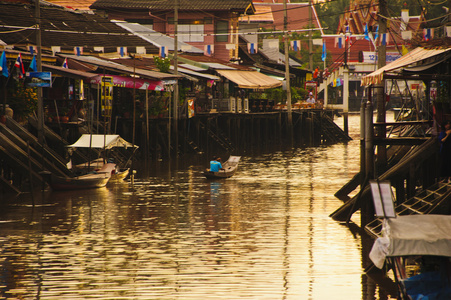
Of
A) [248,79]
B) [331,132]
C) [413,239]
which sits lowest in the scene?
[331,132]

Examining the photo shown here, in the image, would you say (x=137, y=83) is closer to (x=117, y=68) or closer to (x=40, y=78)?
(x=117, y=68)

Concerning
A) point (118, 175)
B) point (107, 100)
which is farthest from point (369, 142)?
point (107, 100)

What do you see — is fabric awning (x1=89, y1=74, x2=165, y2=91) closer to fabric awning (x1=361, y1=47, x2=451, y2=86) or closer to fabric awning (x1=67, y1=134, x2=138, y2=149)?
fabric awning (x1=67, y1=134, x2=138, y2=149)

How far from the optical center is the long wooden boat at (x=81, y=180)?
75.6 feet

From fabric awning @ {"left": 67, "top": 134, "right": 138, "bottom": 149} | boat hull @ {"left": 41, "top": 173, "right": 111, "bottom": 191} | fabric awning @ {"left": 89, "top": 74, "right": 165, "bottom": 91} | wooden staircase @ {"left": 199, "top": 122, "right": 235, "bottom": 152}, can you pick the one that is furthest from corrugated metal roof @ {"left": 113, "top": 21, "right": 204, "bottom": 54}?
boat hull @ {"left": 41, "top": 173, "right": 111, "bottom": 191}

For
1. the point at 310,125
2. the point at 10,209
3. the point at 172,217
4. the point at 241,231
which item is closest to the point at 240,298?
the point at 241,231

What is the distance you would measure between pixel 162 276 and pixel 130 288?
0.93 metres

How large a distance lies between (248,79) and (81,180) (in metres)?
22.6

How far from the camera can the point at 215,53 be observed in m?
52.6

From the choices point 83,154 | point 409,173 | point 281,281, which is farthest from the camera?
point 83,154

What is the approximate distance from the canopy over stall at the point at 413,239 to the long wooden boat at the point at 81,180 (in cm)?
1535

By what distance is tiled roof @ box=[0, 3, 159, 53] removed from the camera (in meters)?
31.0

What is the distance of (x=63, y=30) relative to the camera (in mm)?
36188

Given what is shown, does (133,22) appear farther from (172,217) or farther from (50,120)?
(172,217)
